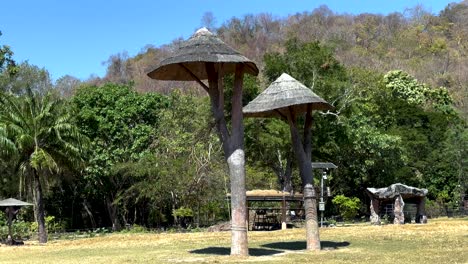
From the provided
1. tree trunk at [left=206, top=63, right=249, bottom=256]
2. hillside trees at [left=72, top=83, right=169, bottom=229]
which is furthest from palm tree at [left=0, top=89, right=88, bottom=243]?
tree trunk at [left=206, top=63, right=249, bottom=256]

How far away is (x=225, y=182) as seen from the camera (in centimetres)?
3381

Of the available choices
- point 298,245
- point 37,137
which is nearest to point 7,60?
point 37,137

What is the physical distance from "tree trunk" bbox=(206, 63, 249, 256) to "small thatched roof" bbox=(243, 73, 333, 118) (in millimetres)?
1498

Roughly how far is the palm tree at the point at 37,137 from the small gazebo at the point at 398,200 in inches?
564

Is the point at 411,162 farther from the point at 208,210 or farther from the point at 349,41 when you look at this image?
the point at 349,41

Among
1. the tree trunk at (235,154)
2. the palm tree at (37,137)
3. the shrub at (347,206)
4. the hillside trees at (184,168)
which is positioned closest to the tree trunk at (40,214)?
the palm tree at (37,137)

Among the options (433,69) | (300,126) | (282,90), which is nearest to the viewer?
(282,90)

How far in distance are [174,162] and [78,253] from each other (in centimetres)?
1647

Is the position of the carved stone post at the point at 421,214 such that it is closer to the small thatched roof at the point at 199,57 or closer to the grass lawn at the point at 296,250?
the grass lawn at the point at 296,250

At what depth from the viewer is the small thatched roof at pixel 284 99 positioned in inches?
608

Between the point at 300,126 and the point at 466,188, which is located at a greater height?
the point at 300,126

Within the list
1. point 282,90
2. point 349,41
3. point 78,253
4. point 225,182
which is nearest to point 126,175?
point 225,182

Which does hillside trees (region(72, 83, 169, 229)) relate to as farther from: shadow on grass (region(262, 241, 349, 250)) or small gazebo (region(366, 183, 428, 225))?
shadow on grass (region(262, 241, 349, 250))

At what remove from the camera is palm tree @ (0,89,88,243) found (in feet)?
84.9
